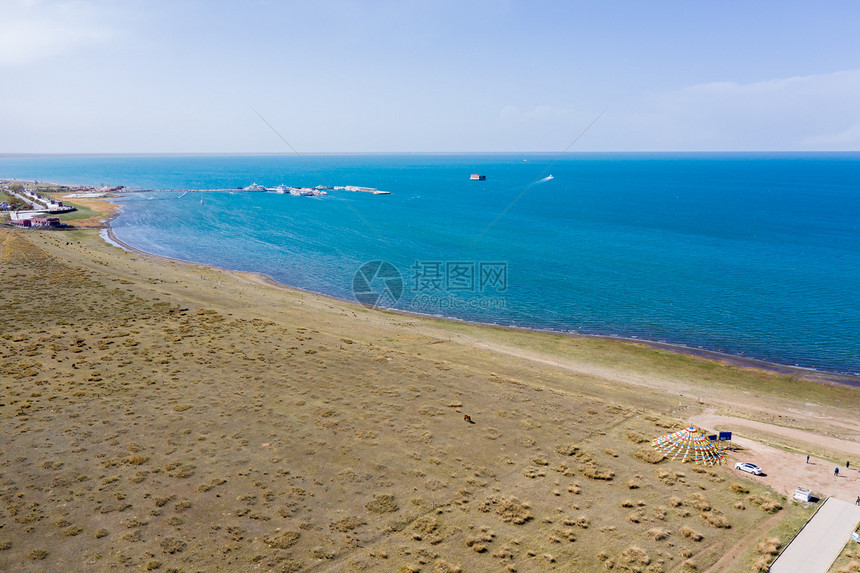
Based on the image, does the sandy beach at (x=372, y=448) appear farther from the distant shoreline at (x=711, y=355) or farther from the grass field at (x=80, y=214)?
the grass field at (x=80, y=214)

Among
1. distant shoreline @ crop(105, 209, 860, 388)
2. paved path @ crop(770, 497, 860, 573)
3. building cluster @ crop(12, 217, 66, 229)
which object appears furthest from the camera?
building cluster @ crop(12, 217, 66, 229)

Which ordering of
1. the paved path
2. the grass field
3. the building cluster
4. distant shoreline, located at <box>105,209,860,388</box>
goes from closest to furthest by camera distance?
the paved path
distant shoreline, located at <box>105,209,860,388</box>
the building cluster
the grass field

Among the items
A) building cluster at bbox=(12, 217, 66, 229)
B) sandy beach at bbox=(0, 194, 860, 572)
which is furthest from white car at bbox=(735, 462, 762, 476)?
building cluster at bbox=(12, 217, 66, 229)

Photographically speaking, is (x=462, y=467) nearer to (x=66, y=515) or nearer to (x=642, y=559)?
(x=642, y=559)

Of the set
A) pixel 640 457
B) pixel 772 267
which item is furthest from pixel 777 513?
pixel 772 267

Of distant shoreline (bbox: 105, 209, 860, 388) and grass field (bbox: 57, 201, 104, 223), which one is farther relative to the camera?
grass field (bbox: 57, 201, 104, 223)

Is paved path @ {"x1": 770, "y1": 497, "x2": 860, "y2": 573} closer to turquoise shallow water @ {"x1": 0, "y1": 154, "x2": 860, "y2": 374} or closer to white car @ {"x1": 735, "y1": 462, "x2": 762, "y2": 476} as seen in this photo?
white car @ {"x1": 735, "y1": 462, "x2": 762, "y2": 476}
